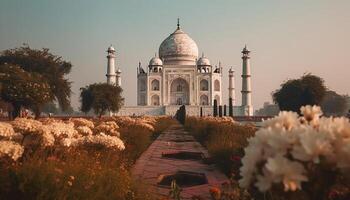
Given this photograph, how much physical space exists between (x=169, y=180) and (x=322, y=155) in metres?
5.23

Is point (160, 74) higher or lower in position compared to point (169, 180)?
higher

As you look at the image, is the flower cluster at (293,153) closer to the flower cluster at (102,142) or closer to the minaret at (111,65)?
the flower cluster at (102,142)

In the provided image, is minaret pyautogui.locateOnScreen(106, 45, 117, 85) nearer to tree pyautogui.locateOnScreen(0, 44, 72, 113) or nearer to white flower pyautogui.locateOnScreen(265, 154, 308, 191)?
tree pyautogui.locateOnScreen(0, 44, 72, 113)

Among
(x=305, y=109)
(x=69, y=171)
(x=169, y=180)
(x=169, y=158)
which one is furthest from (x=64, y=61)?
(x=305, y=109)

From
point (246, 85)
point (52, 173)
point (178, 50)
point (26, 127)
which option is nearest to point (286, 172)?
point (52, 173)

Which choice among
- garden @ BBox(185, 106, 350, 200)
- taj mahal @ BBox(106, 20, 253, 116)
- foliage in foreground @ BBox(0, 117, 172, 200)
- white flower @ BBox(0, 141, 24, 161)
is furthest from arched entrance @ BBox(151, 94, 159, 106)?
garden @ BBox(185, 106, 350, 200)

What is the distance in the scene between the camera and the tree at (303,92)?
1332 inches

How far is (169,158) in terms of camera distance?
9383mm

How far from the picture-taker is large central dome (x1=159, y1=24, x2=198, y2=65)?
2630 inches

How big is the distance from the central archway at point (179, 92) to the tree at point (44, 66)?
111 feet

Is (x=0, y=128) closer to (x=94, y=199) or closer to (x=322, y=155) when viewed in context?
(x=94, y=199)

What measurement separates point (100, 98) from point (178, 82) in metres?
33.0

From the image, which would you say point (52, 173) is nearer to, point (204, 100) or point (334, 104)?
point (204, 100)

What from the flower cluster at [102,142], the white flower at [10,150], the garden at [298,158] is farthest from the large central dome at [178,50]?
the garden at [298,158]
